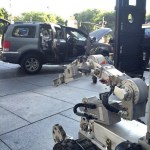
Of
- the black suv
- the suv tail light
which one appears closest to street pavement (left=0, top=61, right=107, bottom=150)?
the black suv

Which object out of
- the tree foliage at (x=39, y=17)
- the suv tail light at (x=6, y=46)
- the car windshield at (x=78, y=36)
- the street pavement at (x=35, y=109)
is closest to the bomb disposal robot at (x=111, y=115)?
the street pavement at (x=35, y=109)

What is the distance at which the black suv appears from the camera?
9.27 meters

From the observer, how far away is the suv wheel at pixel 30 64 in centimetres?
928

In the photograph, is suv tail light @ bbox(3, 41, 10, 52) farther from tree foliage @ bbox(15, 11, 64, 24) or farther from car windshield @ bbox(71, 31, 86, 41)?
tree foliage @ bbox(15, 11, 64, 24)

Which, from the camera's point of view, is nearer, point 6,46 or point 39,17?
point 6,46

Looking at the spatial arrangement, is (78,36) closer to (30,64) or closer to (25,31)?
(25,31)

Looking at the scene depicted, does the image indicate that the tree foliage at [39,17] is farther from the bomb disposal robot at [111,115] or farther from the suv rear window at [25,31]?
the bomb disposal robot at [111,115]

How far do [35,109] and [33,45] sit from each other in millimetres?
4705

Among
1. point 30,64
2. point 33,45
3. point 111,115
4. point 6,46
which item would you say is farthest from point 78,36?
point 111,115

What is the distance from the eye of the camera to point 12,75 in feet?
29.3

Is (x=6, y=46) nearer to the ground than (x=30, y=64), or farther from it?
farther from it

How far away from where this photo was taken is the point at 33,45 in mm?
9406

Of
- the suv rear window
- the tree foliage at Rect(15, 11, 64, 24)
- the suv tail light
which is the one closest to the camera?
the suv tail light

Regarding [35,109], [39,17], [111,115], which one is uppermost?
[39,17]
